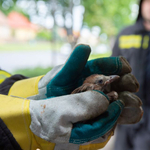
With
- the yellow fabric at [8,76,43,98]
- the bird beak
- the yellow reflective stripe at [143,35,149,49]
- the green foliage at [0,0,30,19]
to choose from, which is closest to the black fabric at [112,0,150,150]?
the yellow reflective stripe at [143,35,149,49]

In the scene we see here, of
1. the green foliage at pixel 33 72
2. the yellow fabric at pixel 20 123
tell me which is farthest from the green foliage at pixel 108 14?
the yellow fabric at pixel 20 123

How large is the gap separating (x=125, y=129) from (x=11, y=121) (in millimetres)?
1396

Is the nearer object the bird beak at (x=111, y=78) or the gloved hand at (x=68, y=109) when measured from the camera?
the gloved hand at (x=68, y=109)

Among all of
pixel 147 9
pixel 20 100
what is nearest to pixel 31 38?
pixel 147 9

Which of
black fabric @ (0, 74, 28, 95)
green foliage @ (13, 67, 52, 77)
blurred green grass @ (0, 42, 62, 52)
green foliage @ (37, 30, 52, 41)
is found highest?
black fabric @ (0, 74, 28, 95)

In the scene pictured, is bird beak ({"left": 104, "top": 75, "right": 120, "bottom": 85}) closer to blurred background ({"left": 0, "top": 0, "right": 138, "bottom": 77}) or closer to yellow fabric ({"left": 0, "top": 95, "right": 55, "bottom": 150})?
yellow fabric ({"left": 0, "top": 95, "right": 55, "bottom": 150})

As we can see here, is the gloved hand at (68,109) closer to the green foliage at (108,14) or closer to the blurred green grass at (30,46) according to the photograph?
the blurred green grass at (30,46)

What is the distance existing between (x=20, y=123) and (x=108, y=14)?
2.85m

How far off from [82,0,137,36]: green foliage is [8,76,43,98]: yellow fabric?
2.21 meters

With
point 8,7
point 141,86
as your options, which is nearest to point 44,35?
point 8,7

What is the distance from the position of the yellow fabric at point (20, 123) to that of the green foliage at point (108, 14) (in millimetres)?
2353

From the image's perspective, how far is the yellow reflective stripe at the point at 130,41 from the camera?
1636 mm

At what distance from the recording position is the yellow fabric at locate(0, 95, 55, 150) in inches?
22.8

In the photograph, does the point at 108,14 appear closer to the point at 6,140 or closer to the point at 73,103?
the point at 73,103
